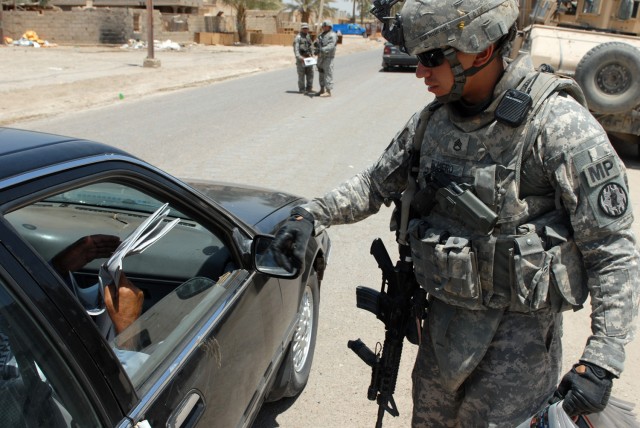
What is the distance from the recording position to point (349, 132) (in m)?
9.98

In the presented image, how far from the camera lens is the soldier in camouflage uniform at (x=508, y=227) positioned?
1.76 m

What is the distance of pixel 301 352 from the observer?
3.24 meters

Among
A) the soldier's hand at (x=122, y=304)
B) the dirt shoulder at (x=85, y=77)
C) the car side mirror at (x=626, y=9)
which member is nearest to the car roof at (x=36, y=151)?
the soldier's hand at (x=122, y=304)

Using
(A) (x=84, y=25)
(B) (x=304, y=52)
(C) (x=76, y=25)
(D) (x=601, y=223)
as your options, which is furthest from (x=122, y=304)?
(C) (x=76, y=25)

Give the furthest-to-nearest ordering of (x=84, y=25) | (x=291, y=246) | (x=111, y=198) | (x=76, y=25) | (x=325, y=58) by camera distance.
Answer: (x=76, y=25) → (x=84, y=25) → (x=325, y=58) → (x=111, y=198) → (x=291, y=246)

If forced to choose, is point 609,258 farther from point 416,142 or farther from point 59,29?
point 59,29

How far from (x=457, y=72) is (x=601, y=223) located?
2.02 feet

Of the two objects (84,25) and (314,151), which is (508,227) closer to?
(314,151)

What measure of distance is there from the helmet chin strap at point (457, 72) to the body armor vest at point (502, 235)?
0.10 meters

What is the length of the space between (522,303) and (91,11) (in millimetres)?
36582

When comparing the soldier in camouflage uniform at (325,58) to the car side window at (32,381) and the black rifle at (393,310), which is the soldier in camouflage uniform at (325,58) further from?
the car side window at (32,381)

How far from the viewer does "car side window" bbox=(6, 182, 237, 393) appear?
1.85 meters

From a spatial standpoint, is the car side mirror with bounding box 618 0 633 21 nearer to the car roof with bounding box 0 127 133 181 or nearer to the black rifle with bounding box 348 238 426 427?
the black rifle with bounding box 348 238 426 427

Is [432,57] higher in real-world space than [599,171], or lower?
higher
